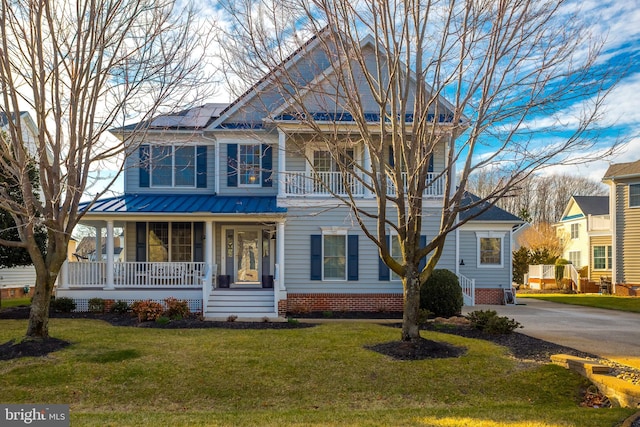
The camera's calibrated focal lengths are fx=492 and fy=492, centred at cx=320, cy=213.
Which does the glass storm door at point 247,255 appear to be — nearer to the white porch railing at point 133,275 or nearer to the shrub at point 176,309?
the white porch railing at point 133,275

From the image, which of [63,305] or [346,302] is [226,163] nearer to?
[346,302]

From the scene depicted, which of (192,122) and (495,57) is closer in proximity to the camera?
(495,57)

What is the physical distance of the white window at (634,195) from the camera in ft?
86.6

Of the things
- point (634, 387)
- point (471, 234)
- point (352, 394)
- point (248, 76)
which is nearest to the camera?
point (634, 387)

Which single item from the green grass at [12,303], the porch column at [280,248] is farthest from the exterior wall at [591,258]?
the green grass at [12,303]

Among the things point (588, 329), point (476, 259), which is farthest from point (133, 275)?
point (588, 329)

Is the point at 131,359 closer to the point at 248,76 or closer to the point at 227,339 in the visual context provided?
the point at 227,339

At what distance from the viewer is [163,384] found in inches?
303

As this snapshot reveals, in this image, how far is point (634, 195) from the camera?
87.1 feet

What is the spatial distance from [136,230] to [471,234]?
12969 mm

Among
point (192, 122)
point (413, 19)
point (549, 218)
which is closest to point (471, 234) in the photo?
point (192, 122)

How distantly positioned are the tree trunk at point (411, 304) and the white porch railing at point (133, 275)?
818cm

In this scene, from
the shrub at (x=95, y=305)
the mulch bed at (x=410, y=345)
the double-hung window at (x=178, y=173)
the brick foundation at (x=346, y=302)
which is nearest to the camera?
the mulch bed at (x=410, y=345)

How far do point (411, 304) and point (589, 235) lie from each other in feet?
89.3
